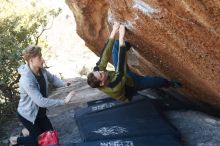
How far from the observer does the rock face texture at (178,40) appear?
5969 mm

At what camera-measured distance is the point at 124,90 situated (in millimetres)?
7910

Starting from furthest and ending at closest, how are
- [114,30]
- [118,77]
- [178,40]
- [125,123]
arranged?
[125,123] < [114,30] < [118,77] < [178,40]

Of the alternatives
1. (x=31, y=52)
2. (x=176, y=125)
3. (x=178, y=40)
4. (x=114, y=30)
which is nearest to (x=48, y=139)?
(x=31, y=52)

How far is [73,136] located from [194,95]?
9.86ft

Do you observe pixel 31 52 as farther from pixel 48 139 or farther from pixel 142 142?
pixel 142 142

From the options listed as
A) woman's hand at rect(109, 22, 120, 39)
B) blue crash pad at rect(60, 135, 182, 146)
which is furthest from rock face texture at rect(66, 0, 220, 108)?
blue crash pad at rect(60, 135, 182, 146)

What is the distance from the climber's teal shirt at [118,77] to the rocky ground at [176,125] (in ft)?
4.16

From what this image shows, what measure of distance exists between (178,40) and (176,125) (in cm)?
206

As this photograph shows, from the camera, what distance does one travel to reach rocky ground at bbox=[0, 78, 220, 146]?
7.50m

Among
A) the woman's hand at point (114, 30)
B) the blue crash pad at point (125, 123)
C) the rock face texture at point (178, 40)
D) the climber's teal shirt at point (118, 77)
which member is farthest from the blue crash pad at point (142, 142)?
the woman's hand at point (114, 30)

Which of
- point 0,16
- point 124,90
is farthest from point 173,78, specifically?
point 0,16

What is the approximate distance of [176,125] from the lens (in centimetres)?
828

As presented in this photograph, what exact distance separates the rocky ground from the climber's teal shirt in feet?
4.16

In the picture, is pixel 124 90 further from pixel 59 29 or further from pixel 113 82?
pixel 59 29
